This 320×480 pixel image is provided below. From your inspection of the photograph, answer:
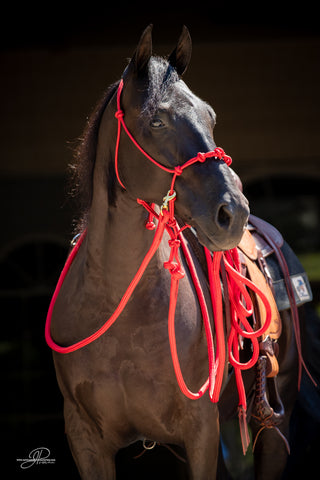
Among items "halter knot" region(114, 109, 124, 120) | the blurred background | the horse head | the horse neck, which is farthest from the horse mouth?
the blurred background

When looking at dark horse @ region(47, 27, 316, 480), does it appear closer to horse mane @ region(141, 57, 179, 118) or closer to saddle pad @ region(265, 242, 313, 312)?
horse mane @ region(141, 57, 179, 118)

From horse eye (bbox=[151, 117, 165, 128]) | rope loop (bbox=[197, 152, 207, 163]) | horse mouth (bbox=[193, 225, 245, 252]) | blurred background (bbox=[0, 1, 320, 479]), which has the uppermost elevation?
blurred background (bbox=[0, 1, 320, 479])

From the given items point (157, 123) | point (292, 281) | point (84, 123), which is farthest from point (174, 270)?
point (84, 123)

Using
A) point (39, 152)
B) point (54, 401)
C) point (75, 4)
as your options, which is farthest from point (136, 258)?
point (39, 152)

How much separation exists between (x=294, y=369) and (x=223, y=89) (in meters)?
3.54

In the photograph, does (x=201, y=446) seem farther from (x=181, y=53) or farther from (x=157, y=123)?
(x=181, y=53)

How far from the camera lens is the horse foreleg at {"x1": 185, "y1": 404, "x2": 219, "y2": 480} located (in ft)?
5.95

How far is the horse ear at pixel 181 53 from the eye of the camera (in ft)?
5.73

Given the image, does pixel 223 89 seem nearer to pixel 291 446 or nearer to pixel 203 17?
pixel 203 17

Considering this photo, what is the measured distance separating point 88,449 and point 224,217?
942mm

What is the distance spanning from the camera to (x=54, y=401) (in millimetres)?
4922

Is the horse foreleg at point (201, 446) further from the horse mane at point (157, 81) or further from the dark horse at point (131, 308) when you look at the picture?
the horse mane at point (157, 81)

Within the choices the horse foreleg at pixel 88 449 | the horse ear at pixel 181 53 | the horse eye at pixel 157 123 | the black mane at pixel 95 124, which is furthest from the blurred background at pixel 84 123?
the horse eye at pixel 157 123

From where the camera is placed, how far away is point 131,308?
71.6 inches
